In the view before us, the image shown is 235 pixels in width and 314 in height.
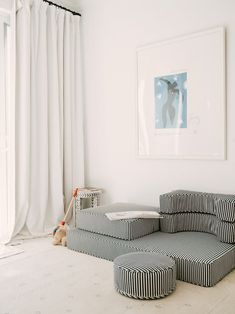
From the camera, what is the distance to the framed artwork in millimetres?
3004

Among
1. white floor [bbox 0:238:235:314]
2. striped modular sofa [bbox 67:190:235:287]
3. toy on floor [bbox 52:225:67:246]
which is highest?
striped modular sofa [bbox 67:190:235:287]

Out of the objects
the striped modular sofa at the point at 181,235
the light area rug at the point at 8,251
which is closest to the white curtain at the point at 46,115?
the light area rug at the point at 8,251

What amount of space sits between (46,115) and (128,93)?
921 mm

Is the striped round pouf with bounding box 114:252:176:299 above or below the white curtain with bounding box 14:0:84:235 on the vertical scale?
below

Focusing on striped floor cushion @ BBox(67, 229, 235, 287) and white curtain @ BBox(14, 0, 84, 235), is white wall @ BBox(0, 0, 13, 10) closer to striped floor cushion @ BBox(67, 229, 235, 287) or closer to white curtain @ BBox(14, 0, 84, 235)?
white curtain @ BBox(14, 0, 84, 235)

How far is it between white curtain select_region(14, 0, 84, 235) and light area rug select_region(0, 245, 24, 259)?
304 millimetres

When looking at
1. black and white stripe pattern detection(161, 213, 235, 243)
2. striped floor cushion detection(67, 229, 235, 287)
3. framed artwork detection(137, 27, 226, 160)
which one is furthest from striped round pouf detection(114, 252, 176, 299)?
framed artwork detection(137, 27, 226, 160)

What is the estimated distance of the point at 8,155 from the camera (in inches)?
136

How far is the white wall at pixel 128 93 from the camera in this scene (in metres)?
3.02

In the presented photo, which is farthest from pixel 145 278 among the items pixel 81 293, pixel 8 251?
pixel 8 251

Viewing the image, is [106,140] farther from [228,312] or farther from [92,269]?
[228,312]

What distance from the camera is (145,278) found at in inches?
80.6

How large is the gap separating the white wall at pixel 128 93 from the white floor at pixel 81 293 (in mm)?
1046

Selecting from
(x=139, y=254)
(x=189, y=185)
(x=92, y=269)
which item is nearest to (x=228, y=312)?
(x=139, y=254)
